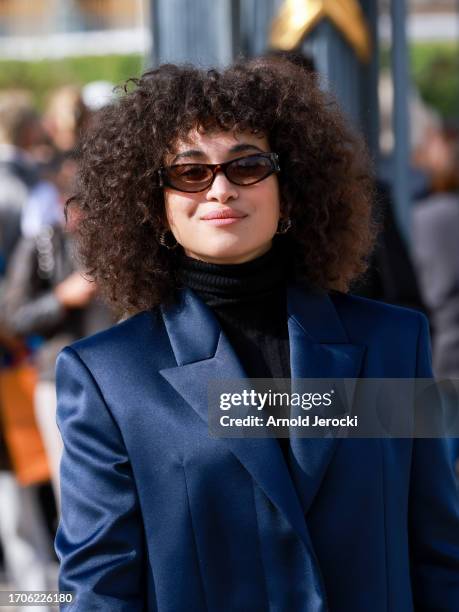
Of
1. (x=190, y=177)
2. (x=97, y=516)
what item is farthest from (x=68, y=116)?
(x=97, y=516)

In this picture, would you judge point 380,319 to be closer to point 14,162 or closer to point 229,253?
point 229,253

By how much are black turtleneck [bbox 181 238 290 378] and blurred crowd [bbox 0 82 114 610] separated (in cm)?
190

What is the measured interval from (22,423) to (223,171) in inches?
115

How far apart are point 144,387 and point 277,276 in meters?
0.37

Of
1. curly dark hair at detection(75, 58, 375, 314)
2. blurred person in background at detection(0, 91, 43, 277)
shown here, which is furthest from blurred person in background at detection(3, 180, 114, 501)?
curly dark hair at detection(75, 58, 375, 314)

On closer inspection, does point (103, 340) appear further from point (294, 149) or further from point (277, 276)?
point (294, 149)

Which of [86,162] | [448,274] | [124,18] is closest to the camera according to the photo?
[86,162]

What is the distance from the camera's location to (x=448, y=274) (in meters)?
5.61

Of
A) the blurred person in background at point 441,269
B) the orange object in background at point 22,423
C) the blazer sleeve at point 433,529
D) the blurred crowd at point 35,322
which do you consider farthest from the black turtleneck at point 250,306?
the blurred person in background at point 441,269

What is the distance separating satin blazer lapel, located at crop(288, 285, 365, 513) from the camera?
2.27 metres

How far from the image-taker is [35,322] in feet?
15.3

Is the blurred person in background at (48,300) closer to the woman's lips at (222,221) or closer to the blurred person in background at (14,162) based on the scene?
the blurred person in background at (14,162)

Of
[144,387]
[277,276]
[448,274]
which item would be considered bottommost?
[448,274]

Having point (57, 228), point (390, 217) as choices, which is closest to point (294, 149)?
point (390, 217)
